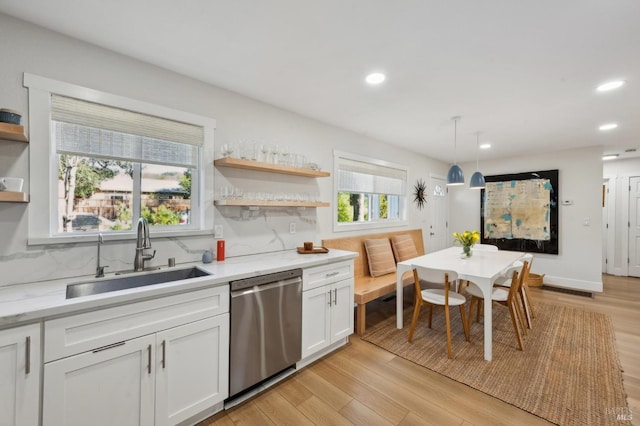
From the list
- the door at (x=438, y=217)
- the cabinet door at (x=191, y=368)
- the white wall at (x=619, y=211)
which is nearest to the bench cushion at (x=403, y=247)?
the door at (x=438, y=217)

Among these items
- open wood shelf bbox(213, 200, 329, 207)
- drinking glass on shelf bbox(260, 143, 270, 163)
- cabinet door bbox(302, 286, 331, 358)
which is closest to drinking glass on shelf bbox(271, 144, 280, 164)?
drinking glass on shelf bbox(260, 143, 270, 163)

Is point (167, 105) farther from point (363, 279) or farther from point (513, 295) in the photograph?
point (513, 295)

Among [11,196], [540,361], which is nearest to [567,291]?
[540,361]

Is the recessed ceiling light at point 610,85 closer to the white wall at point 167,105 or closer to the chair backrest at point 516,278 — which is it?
the chair backrest at point 516,278

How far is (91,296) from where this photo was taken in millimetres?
1377

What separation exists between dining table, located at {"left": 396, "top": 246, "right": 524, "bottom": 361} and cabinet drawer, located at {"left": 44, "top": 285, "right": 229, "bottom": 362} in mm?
2016

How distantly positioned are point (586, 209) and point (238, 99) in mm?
5825

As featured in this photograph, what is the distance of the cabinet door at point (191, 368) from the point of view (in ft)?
5.15

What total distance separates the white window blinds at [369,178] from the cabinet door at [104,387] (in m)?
2.81

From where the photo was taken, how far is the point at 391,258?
3928mm

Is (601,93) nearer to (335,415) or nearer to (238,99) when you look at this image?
(238,99)

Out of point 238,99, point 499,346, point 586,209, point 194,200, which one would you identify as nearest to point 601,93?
point 499,346

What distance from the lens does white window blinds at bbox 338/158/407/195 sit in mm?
3781

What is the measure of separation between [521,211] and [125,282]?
6.24 m
